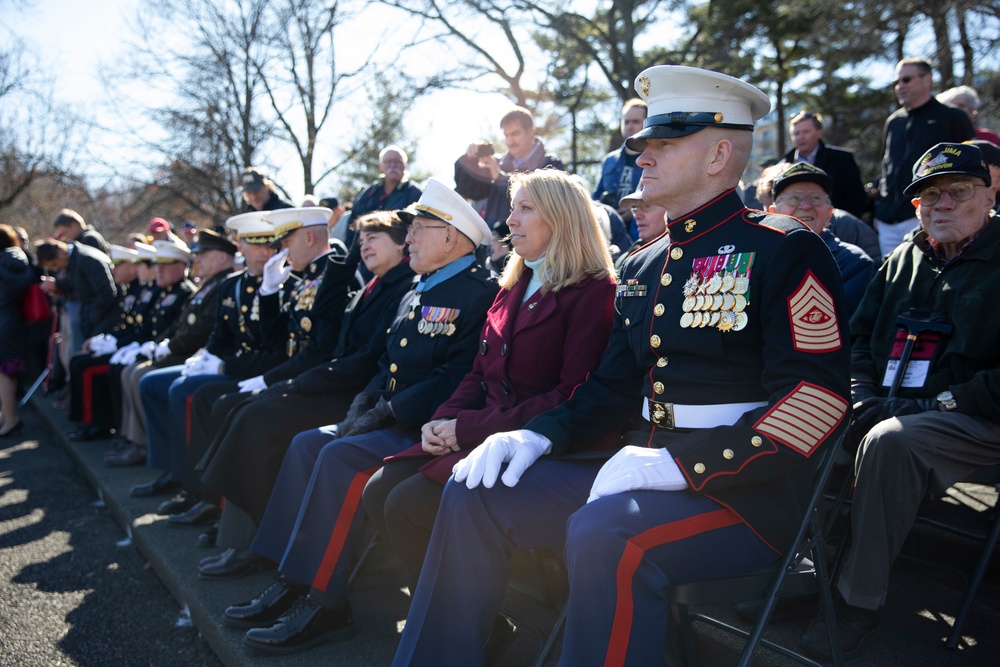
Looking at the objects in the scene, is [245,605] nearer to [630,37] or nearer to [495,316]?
[495,316]

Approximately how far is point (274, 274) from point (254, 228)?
0.36 m

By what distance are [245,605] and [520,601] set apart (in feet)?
3.65

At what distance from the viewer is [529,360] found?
2889mm

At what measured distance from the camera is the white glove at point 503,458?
2.28 metres

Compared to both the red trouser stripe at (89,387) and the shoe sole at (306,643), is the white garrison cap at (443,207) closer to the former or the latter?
the shoe sole at (306,643)

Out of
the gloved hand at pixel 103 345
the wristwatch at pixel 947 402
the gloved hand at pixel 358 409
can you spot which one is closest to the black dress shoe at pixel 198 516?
the gloved hand at pixel 358 409

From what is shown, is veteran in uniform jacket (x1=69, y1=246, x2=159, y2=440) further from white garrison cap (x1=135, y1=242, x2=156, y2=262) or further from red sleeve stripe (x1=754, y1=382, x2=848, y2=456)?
red sleeve stripe (x1=754, y1=382, x2=848, y2=456)

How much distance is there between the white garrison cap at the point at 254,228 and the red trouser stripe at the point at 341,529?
2.60 meters

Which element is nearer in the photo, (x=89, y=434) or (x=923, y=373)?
(x=923, y=373)

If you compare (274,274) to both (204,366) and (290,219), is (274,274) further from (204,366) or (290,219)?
(204,366)

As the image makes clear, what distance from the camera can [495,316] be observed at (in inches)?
125

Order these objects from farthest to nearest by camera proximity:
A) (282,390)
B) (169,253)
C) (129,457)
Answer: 1. (169,253)
2. (129,457)
3. (282,390)

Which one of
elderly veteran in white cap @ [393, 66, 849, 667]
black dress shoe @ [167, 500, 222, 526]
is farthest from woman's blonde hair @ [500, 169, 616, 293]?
black dress shoe @ [167, 500, 222, 526]

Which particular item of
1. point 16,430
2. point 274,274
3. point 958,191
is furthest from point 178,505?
point 16,430
